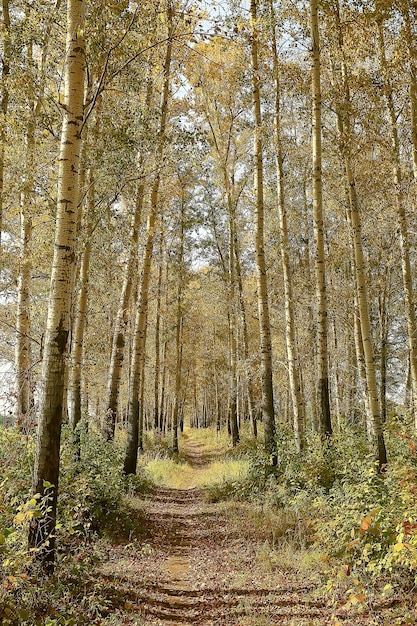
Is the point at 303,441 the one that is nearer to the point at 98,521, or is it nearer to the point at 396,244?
the point at 98,521

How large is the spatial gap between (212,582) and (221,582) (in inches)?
4.9

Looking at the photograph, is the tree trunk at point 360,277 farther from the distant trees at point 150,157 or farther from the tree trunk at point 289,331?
the tree trunk at point 289,331

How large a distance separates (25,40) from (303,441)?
967 centimetres

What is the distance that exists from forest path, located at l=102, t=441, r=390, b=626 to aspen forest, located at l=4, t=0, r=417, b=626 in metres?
0.04

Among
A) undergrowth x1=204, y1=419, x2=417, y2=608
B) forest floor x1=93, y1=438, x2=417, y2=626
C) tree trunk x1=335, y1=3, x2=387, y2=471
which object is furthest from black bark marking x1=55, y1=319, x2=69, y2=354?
tree trunk x1=335, y1=3, x2=387, y2=471

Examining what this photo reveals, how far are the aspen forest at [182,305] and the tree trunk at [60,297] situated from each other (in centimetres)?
2

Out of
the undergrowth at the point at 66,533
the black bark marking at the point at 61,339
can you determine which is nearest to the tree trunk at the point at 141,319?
the undergrowth at the point at 66,533

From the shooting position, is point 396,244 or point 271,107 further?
point 396,244

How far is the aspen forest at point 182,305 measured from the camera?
4.78m

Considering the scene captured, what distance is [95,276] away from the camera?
516 inches

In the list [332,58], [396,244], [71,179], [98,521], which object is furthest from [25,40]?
[396,244]

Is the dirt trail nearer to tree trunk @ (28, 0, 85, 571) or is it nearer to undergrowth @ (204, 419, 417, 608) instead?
undergrowth @ (204, 419, 417, 608)

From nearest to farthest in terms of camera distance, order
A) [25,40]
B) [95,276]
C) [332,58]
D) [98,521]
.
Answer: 1. [98,521]
2. [25,40]
3. [332,58]
4. [95,276]

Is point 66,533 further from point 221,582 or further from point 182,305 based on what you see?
point 182,305
